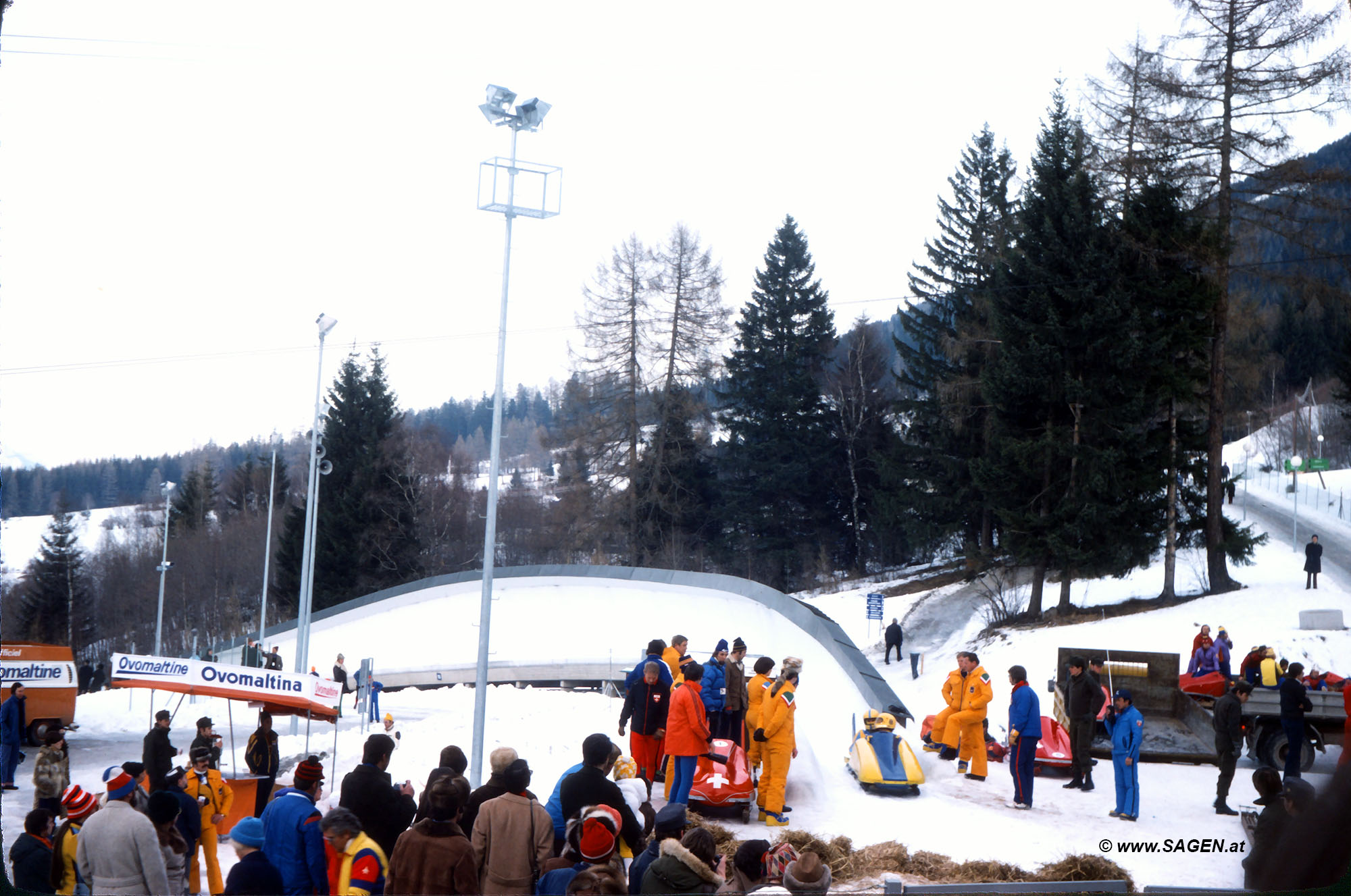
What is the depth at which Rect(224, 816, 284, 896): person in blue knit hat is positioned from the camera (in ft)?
13.8

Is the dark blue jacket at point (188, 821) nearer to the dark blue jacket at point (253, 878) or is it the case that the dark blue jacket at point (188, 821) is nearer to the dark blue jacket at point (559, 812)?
the dark blue jacket at point (253, 878)

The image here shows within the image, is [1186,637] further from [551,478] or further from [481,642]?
[551,478]

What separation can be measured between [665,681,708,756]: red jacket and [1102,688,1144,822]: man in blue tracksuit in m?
3.71

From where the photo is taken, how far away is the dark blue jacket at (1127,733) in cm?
813

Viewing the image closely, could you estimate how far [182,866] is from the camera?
17.8ft

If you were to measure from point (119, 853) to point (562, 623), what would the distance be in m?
22.0

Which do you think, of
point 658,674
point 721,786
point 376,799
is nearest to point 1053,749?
point 721,786

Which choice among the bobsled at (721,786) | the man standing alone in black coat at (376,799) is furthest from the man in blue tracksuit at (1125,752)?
the man standing alone in black coat at (376,799)

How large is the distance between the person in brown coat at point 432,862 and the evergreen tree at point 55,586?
132 feet

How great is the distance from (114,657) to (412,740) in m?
4.04

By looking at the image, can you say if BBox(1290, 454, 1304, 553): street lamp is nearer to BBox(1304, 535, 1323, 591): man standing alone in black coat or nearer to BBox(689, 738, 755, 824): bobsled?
BBox(1304, 535, 1323, 591): man standing alone in black coat

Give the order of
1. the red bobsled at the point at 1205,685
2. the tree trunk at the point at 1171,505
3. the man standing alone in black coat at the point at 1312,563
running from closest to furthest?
the red bobsled at the point at 1205,685 → the man standing alone in black coat at the point at 1312,563 → the tree trunk at the point at 1171,505

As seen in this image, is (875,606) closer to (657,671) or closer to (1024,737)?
(1024,737)

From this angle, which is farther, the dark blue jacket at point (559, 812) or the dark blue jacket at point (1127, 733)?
the dark blue jacket at point (1127, 733)
